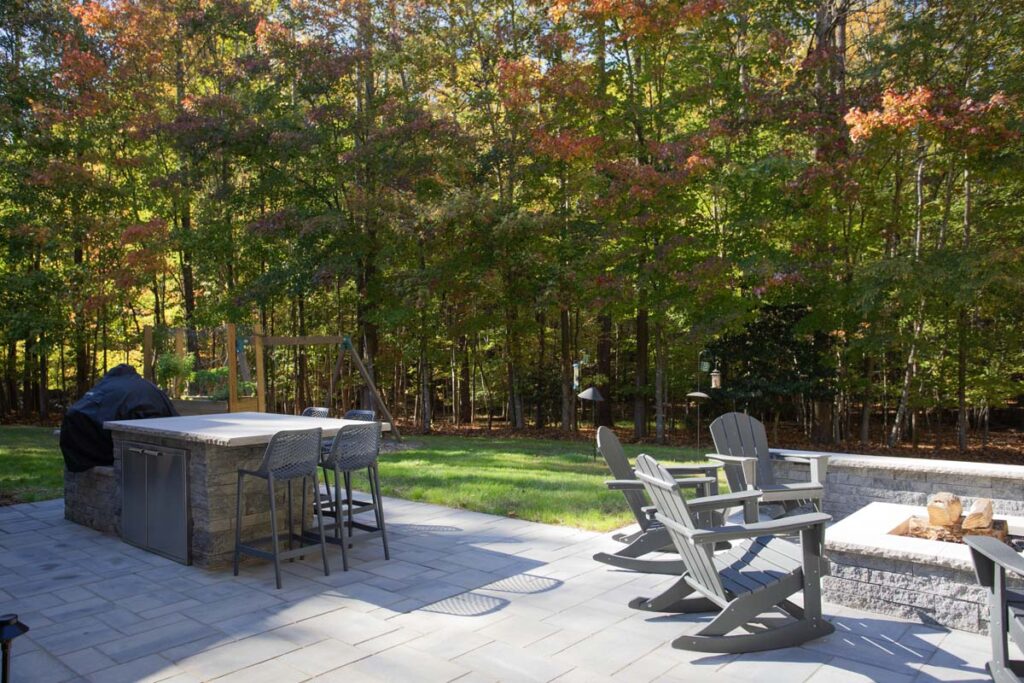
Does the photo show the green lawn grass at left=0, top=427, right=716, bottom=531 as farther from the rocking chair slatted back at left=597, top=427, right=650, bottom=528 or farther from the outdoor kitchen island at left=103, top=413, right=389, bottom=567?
the outdoor kitchen island at left=103, top=413, right=389, bottom=567

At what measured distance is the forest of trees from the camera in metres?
10.8

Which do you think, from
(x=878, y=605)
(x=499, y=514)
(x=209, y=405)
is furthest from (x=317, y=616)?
(x=209, y=405)

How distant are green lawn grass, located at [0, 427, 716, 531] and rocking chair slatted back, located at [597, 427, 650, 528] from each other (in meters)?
1.09

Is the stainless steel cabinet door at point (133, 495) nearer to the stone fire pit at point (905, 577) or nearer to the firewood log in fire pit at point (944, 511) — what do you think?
the stone fire pit at point (905, 577)

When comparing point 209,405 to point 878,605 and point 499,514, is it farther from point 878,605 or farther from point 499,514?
point 878,605

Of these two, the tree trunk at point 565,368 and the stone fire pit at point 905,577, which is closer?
the stone fire pit at point 905,577

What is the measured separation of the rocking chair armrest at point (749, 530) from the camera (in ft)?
10.0

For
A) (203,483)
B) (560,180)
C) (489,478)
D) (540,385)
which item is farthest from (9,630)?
(540,385)

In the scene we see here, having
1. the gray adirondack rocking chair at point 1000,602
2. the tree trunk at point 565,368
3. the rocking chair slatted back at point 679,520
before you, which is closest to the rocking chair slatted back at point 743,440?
the rocking chair slatted back at point 679,520

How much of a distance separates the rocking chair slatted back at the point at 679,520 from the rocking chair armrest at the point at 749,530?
0.21ft

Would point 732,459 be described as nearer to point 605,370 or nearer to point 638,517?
point 638,517

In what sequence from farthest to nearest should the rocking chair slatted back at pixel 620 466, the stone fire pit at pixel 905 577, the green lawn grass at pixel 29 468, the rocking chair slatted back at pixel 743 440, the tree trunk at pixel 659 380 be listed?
1. the tree trunk at pixel 659 380
2. the green lawn grass at pixel 29 468
3. the rocking chair slatted back at pixel 743 440
4. the rocking chair slatted back at pixel 620 466
5. the stone fire pit at pixel 905 577

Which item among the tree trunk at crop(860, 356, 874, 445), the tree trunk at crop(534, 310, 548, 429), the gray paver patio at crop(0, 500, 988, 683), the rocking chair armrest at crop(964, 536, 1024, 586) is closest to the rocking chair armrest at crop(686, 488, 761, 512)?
the gray paver patio at crop(0, 500, 988, 683)

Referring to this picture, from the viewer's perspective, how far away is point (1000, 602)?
2.63 m
